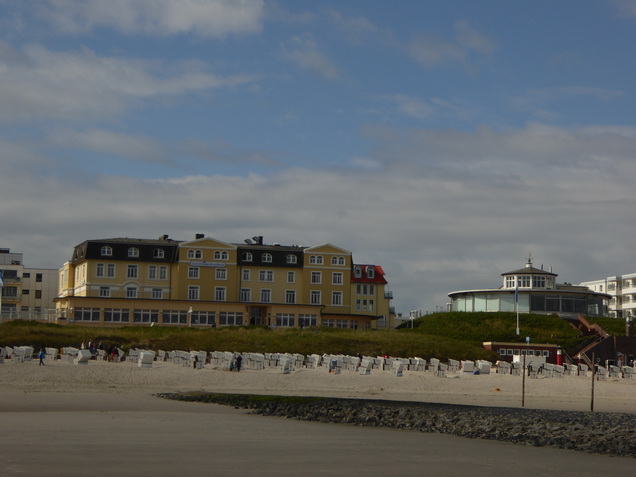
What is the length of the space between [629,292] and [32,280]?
84.2 metres

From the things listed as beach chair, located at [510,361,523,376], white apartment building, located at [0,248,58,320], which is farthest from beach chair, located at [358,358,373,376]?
→ white apartment building, located at [0,248,58,320]

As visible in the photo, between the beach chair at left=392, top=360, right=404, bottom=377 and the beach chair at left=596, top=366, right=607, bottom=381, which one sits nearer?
the beach chair at left=392, top=360, right=404, bottom=377

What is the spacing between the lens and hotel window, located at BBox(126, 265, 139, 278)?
81500 millimetres

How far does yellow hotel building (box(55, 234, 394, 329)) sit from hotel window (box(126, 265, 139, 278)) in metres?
0.09

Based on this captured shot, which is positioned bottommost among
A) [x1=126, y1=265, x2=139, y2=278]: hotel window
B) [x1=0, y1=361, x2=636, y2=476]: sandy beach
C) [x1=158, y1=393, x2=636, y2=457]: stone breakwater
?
[x1=158, y1=393, x2=636, y2=457]: stone breakwater

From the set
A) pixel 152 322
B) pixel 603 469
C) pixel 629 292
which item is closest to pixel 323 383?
pixel 603 469

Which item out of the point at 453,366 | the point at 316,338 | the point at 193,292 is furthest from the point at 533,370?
the point at 193,292

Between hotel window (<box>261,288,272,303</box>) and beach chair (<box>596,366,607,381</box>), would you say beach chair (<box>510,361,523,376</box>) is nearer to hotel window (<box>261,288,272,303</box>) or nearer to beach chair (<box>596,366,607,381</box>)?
beach chair (<box>596,366,607,381</box>)

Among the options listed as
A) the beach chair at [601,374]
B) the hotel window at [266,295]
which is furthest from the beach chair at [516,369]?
the hotel window at [266,295]

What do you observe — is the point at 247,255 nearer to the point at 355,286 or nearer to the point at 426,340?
the point at 355,286

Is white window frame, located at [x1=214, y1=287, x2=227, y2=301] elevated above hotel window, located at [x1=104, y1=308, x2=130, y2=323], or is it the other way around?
white window frame, located at [x1=214, y1=287, x2=227, y2=301]

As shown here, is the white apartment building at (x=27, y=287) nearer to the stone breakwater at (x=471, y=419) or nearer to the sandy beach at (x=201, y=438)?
the sandy beach at (x=201, y=438)

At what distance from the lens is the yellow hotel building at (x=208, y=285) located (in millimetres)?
79000

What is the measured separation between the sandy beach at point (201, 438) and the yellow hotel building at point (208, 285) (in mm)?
36500
